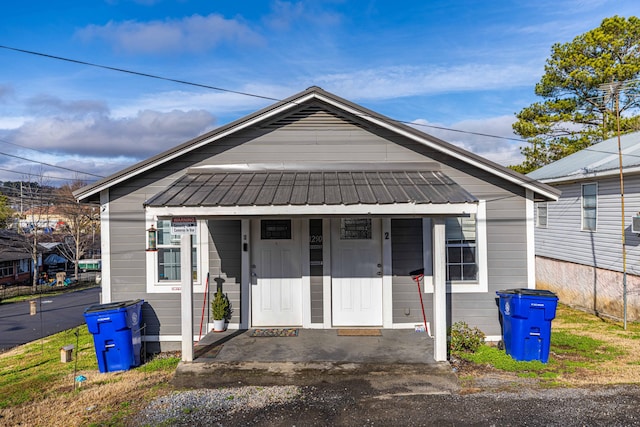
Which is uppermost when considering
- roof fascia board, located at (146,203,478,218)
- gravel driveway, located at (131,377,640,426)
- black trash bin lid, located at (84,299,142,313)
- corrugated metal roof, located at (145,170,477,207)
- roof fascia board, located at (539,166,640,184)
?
roof fascia board, located at (539,166,640,184)

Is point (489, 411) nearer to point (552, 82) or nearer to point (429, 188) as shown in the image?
point (429, 188)

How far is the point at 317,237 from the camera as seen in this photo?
7.46m

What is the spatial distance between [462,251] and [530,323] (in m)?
1.61

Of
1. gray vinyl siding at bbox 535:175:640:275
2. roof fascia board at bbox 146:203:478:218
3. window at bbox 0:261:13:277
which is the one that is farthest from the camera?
window at bbox 0:261:13:277

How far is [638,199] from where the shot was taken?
930 centimetres

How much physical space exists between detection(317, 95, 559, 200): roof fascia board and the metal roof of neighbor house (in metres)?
4.05

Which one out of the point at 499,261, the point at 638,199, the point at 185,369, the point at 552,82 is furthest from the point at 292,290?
the point at 552,82

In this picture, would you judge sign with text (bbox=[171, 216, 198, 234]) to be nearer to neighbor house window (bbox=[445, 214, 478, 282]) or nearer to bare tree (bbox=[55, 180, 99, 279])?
neighbor house window (bbox=[445, 214, 478, 282])

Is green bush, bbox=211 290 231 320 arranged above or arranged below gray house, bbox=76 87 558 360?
below

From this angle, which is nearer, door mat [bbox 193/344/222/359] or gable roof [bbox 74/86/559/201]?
door mat [bbox 193/344/222/359]

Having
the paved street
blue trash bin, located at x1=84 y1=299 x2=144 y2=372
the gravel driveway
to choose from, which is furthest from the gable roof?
the paved street

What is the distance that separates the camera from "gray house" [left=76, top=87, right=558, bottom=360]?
23.4ft

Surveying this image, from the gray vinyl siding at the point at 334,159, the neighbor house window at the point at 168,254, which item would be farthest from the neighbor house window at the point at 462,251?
the neighbor house window at the point at 168,254

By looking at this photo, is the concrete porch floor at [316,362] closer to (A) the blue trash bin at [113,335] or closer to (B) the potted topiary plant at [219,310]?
(B) the potted topiary plant at [219,310]
